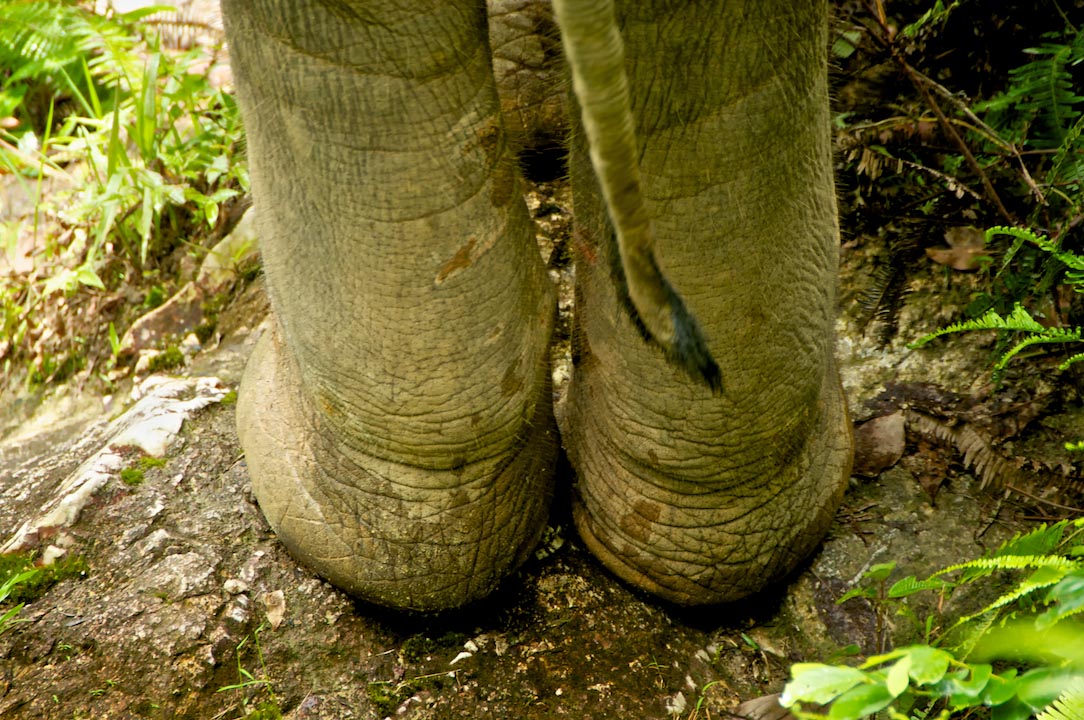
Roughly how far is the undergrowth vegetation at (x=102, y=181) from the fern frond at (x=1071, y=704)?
258 cm

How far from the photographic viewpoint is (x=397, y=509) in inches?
71.3

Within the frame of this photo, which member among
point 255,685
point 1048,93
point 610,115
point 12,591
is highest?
point 610,115

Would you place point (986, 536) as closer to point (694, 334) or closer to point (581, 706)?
point (581, 706)

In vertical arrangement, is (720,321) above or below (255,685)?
above

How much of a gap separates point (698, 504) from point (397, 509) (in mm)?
537

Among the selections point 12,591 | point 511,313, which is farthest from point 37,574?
point 511,313

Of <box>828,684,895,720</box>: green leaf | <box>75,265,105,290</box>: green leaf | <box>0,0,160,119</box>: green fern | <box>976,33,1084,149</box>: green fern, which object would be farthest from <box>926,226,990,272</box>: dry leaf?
<box>0,0,160,119</box>: green fern

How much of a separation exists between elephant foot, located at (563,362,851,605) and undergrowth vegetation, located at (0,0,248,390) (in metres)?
1.68

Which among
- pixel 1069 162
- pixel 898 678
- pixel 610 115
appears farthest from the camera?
Result: pixel 1069 162

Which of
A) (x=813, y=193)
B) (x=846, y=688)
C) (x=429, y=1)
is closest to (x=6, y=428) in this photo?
(x=429, y=1)

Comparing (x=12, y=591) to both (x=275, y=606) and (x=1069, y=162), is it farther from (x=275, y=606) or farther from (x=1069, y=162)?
(x=1069, y=162)

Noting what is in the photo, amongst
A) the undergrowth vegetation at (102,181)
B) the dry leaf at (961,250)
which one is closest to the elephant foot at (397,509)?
the dry leaf at (961,250)

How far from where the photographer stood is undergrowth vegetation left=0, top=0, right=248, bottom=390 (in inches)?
129

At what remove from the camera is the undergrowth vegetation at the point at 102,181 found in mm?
3273
